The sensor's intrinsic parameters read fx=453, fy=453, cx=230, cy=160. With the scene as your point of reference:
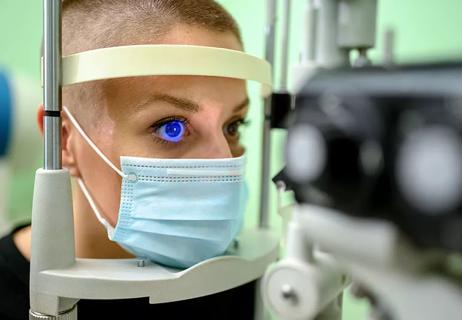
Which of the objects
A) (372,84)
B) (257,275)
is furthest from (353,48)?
(257,275)

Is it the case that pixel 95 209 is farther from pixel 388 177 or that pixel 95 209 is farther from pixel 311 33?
pixel 388 177

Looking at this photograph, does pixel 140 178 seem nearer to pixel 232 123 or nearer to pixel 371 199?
pixel 232 123

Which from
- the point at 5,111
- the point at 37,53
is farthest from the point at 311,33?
the point at 37,53

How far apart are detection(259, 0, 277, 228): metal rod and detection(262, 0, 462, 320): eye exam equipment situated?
0.57m

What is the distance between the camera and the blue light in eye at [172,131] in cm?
73

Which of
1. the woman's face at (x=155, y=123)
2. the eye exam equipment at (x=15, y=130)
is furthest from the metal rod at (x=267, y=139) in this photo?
the eye exam equipment at (x=15, y=130)

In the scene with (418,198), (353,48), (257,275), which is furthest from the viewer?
(257,275)

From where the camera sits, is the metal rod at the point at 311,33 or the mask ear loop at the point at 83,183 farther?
the mask ear loop at the point at 83,183

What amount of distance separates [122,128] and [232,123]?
0.20 meters

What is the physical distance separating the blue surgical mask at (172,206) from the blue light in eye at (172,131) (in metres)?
0.06

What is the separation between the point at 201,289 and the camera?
0.65 m

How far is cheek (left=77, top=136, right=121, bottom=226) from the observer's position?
717 millimetres

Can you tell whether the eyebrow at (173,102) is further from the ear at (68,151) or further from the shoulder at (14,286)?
the shoulder at (14,286)

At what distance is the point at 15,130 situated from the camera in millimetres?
1263
